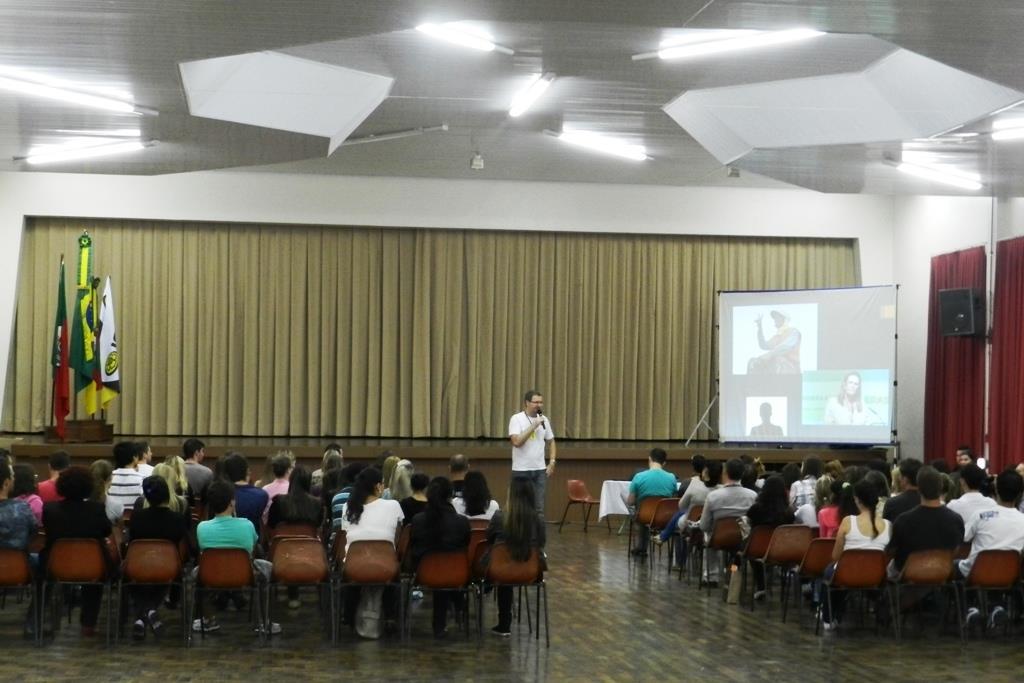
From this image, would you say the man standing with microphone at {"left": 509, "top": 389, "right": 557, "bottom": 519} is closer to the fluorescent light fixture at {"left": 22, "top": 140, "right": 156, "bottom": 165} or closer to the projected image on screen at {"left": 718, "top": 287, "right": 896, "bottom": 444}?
the fluorescent light fixture at {"left": 22, "top": 140, "right": 156, "bottom": 165}

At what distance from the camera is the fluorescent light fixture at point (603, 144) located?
14648mm

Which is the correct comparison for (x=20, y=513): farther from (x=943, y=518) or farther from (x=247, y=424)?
(x=247, y=424)

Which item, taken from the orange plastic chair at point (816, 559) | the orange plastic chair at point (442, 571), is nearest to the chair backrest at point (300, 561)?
the orange plastic chair at point (442, 571)

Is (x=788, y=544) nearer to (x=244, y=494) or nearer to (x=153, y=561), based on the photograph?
(x=244, y=494)

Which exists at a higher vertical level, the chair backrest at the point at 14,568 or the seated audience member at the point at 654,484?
the seated audience member at the point at 654,484

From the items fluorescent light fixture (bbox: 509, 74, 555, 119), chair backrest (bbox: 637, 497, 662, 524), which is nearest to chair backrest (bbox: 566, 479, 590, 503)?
chair backrest (bbox: 637, 497, 662, 524)

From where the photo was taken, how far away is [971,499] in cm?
912

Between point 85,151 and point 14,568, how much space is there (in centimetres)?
556

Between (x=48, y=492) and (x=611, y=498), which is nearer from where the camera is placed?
(x=48, y=492)

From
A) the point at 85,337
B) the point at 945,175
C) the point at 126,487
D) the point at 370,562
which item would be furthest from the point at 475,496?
the point at 85,337

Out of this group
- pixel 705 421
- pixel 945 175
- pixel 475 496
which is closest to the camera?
pixel 475 496

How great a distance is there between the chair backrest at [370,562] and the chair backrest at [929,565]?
347cm

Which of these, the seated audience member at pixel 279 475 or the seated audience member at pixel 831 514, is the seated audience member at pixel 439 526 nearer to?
the seated audience member at pixel 279 475

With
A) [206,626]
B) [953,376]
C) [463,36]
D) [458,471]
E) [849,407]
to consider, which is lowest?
[206,626]
